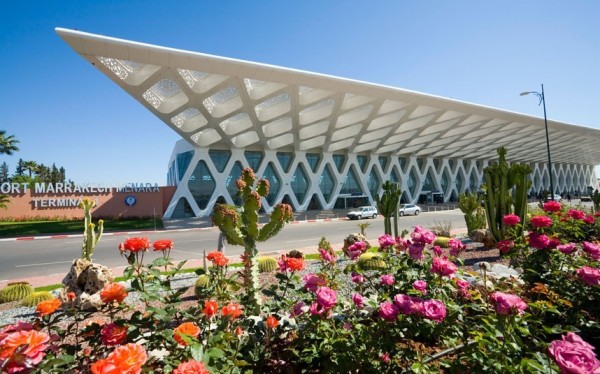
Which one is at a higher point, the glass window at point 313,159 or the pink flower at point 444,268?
the glass window at point 313,159

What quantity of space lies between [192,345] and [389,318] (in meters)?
1.19

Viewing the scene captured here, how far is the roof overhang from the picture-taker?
58.1 ft

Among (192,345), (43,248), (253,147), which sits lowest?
(43,248)

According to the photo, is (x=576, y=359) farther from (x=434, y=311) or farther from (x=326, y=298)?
(x=326, y=298)

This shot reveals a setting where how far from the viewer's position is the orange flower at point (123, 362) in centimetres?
111

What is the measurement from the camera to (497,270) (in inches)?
240

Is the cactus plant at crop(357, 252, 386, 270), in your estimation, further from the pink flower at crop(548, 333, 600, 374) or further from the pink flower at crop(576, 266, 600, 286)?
the pink flower at crop(548, 333, 600, 374)

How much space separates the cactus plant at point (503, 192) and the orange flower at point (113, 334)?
30.8 feet

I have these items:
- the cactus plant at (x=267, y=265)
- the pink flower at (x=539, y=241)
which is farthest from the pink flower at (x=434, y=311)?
the cactus plant at (x=267, y=265)

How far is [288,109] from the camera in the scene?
26.5 m

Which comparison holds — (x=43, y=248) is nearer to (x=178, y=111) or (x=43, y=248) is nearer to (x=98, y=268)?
(x=98, y=268)

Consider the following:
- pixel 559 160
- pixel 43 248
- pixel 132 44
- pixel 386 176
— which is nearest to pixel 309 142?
pixel 386 176

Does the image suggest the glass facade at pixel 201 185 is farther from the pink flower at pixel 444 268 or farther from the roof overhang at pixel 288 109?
the pink flower at pixel 444 268

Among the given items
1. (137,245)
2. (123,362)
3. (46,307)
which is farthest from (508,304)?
(46,307)
